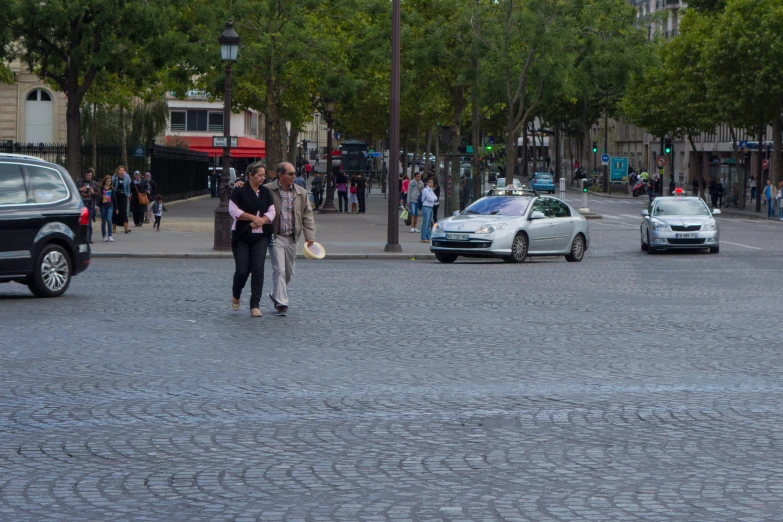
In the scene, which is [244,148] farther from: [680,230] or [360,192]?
[680,230]

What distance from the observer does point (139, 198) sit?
36188mm

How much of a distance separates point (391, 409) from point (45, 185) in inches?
366

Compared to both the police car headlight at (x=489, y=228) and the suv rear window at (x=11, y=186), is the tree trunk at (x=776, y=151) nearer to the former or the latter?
the police car headlight at (x=489, y=228)

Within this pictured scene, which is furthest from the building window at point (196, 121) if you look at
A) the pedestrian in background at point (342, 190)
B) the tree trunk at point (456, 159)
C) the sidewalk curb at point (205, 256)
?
the sidewalk curb at point (205, 256)

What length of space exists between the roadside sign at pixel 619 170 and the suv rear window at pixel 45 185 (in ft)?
280

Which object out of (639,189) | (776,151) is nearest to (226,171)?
(776,151)

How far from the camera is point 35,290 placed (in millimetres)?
16703

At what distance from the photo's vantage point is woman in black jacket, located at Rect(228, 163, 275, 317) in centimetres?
1452

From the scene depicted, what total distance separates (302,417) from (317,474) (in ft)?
5.59

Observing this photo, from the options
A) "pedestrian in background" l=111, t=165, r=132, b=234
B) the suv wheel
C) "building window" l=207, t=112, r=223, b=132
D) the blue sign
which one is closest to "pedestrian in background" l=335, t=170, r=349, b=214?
"pedestrian in background" l=111, t=165, r=132, b=234

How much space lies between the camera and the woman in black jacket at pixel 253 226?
47.6ft

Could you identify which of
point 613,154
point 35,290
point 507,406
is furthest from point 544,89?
point 613,154

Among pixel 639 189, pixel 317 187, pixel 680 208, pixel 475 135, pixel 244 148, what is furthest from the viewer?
pixel 639 189

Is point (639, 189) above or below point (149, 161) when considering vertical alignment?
below
